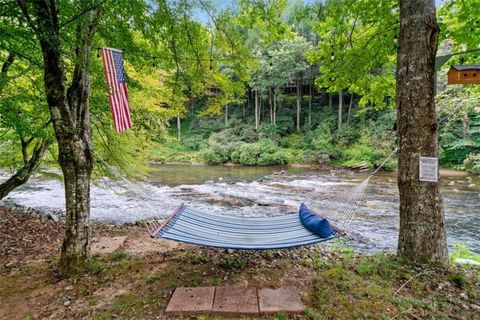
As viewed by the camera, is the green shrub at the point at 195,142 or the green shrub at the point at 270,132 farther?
the green shrub at the point at 195,142

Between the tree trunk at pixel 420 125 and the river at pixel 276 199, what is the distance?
188cm

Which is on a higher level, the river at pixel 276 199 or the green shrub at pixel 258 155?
the green shrub at pixel 258 155

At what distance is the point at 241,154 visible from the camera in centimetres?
1571

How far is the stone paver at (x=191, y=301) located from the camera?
1.64 meters

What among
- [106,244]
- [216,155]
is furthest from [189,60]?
[216,155]

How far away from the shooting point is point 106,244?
→ 3.11 m

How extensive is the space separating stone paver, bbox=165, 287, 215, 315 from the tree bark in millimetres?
923

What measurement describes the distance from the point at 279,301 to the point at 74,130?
→ 1914 mm

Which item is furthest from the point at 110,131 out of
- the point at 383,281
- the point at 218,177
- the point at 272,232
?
the point at 218,177

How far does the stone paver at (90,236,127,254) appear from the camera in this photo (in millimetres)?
2863

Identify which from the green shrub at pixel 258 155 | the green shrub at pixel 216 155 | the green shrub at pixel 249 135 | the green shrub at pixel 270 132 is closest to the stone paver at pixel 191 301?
the green shrub at pixel 258 155

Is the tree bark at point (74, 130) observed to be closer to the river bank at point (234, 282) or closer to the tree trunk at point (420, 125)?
the river bank at point (234, 282)

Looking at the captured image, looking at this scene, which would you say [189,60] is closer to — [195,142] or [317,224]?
[317,224]

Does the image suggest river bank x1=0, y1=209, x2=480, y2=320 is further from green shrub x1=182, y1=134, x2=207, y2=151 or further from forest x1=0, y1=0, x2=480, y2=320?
green shrub x1=182, y1=134, x2=207, y2=151
